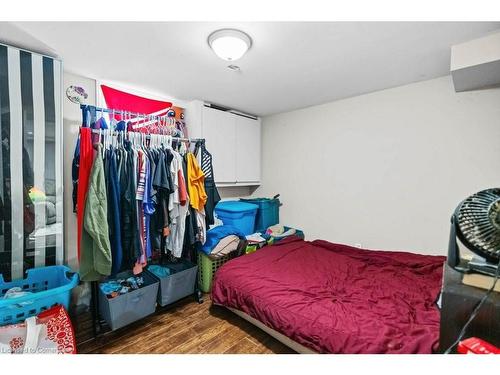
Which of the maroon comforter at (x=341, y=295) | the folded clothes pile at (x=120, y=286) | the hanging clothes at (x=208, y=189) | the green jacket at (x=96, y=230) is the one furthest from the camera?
the hanging clothes at (x=208, y=189)

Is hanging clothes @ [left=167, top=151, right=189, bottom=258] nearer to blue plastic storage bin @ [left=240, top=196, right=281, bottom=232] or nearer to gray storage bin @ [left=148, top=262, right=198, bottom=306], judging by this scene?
gray storage bin @ [left=148, top=262, right=198, bottom=306]

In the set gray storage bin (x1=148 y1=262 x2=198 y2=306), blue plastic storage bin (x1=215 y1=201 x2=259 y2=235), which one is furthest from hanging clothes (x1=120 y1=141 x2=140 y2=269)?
blue plastic storage bin (x1=215 y1=201 x2=259 y2=235)

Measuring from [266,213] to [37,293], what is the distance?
7.83ft

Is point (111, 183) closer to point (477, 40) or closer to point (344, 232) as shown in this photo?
point (344, 232)

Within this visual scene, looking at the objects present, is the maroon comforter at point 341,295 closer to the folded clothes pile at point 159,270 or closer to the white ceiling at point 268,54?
the folded clothes pile at point 159,270

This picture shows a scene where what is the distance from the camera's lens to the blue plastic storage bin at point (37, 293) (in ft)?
4.31

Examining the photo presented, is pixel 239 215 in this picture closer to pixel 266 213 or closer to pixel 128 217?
pixel 266 213

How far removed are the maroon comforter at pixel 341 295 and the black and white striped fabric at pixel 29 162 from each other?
1.42 meters

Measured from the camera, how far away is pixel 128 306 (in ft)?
5.80

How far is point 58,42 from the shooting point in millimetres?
1528

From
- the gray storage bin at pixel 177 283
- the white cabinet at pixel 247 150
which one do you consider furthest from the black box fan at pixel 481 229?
the white cabinet at pixel 247 150

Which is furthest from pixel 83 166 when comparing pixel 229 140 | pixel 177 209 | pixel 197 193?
pixel 229 140
